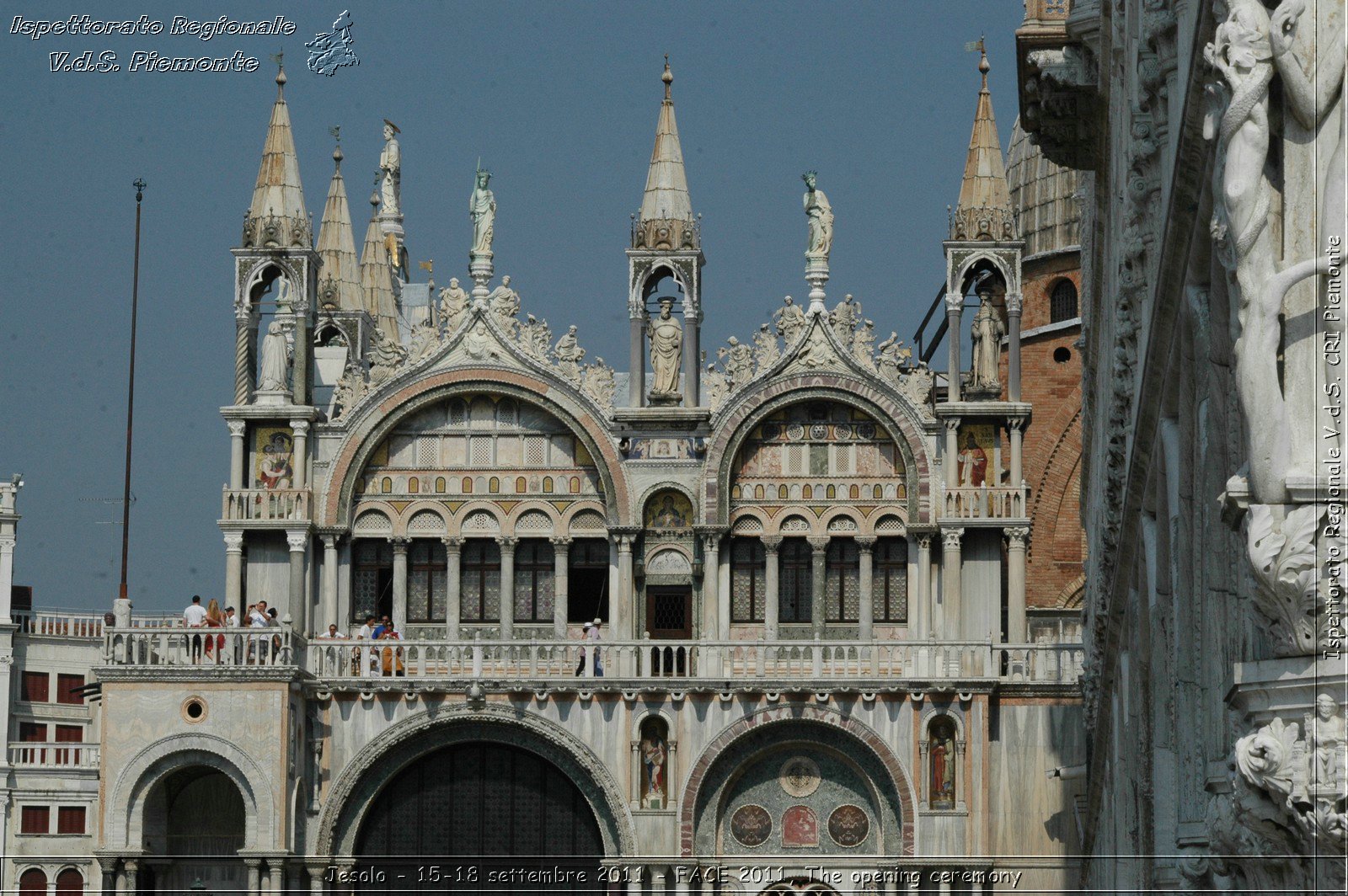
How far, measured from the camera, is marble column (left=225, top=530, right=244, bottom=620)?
41.2 m

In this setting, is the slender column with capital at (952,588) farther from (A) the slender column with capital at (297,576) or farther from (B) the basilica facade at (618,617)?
(A) the slender column with capital at (297,576)

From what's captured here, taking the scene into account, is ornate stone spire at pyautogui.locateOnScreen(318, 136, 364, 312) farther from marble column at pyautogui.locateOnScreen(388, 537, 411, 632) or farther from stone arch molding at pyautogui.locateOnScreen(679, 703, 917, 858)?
stone arch molding at pyautogui.locateOnScreen(679, 703, 917, 858)

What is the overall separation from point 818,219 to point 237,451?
9917 mm

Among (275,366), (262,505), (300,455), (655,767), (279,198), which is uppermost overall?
(279,198)

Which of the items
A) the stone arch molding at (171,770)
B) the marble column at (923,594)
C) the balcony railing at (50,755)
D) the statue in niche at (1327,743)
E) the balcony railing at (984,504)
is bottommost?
the statue in niche at (1327,743)

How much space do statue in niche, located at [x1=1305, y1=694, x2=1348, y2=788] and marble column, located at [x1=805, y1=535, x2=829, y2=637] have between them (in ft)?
107

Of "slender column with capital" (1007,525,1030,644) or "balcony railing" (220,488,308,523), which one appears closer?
"slender column with capital" (1007,525,1030,644)

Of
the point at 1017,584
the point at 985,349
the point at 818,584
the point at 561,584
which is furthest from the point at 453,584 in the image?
the point at 985,349

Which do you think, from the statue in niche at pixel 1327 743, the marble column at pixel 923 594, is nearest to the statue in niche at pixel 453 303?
the marble column at pixel 923 594

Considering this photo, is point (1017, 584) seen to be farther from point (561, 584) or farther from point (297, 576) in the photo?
point (297, 576)

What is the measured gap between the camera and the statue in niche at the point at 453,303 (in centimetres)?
4122

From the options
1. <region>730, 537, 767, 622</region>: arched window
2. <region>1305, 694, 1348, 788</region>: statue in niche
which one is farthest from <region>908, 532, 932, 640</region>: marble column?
<region>1305, 694, 1348, 788</region>: statue in niche

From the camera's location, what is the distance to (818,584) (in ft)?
135

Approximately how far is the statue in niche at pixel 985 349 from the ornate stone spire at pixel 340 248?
11.5 metres
